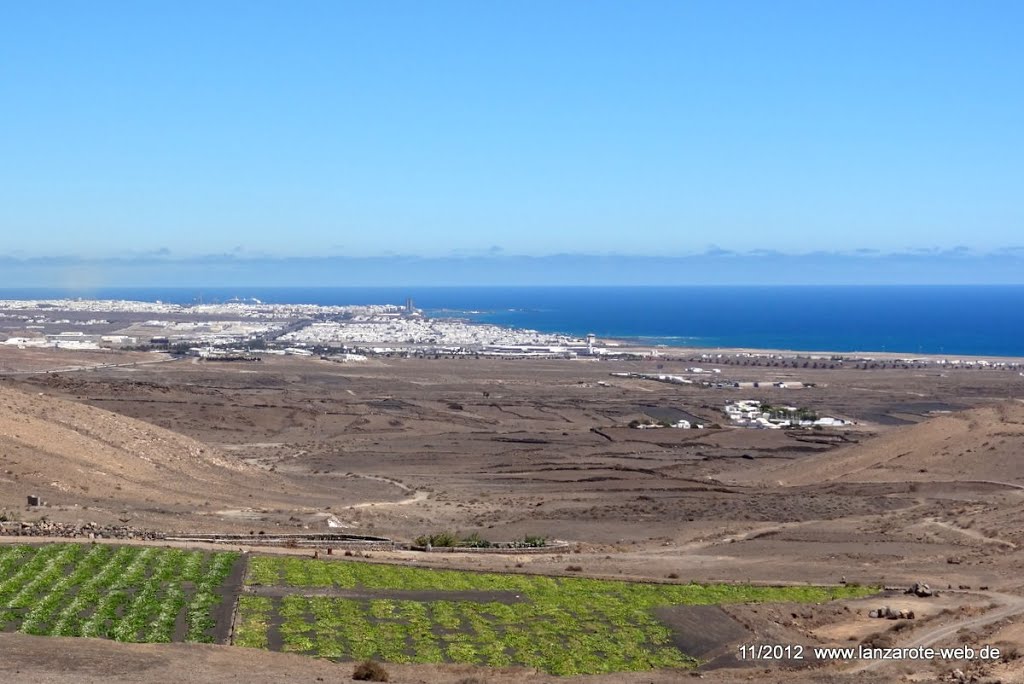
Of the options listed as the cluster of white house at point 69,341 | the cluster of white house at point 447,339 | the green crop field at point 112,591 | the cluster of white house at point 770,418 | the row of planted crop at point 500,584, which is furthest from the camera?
the cluster of white house at point 447,339

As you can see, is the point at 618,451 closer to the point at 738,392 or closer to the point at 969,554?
the point at 969,554

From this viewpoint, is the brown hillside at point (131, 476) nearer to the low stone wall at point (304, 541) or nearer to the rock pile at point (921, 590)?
the low stone wall at point (304, 541)

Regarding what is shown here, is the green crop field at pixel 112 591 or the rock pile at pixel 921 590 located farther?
the rock pile at pixel 921 590

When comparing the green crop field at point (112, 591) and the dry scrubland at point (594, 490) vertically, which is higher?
the green crop field at point (112, 591)

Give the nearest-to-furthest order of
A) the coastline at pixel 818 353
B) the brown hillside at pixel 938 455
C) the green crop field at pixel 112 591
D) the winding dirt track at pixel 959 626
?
1. the winding dirt track at pixel 959 626
2. the green crop field at pixel 112 591
3. the brown hillside at pixel 938 455
4. the coastline at pixel 818 353

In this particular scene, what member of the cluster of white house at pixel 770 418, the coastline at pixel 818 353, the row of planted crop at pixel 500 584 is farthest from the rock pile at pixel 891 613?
the coastline at pixel 818 353

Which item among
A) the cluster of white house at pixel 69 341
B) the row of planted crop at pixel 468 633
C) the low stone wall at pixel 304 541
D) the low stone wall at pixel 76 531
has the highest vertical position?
the row of planted crop at pixel 468 633

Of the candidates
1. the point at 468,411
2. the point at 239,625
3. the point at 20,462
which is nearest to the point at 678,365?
the point at 468,411

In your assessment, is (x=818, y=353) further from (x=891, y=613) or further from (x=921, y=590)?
(x=891, y=613)
